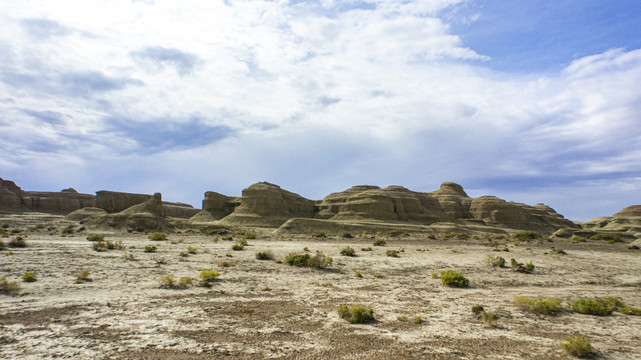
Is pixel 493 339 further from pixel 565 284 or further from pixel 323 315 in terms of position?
pixel 565 284

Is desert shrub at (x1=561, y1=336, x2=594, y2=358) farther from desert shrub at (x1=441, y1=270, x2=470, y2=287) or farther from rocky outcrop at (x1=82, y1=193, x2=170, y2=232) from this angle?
rocky outcrop at (x1=82, y1=193, x2=170, y2=232)

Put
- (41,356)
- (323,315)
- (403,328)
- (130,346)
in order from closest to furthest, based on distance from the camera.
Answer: (41,356), (130,346), (403,328), (323,315)

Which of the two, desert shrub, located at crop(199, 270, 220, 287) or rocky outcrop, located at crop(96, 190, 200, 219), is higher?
rocky outcrop, located at crop(96, 190, 200, 219)

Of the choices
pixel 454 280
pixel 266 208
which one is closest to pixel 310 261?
pixel 454 280

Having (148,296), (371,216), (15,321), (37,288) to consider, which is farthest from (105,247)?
(371,216)

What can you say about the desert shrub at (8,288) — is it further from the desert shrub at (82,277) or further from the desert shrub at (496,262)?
the desert shrub at (496,262)

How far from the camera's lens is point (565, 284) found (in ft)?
53.8

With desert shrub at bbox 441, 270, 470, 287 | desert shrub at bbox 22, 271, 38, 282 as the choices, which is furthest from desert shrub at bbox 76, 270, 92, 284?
desert shrub at bbox 441, 270, 470, 287

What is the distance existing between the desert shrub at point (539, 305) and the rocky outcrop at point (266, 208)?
224ft

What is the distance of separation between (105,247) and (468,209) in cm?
10392

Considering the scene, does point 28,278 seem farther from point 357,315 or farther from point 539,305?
point 539,305

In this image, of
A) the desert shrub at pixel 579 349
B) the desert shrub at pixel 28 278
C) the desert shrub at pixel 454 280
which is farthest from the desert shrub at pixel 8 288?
the desert shrub at pixel 454 280

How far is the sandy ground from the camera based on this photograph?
6996 mm

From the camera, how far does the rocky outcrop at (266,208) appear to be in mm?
79688
